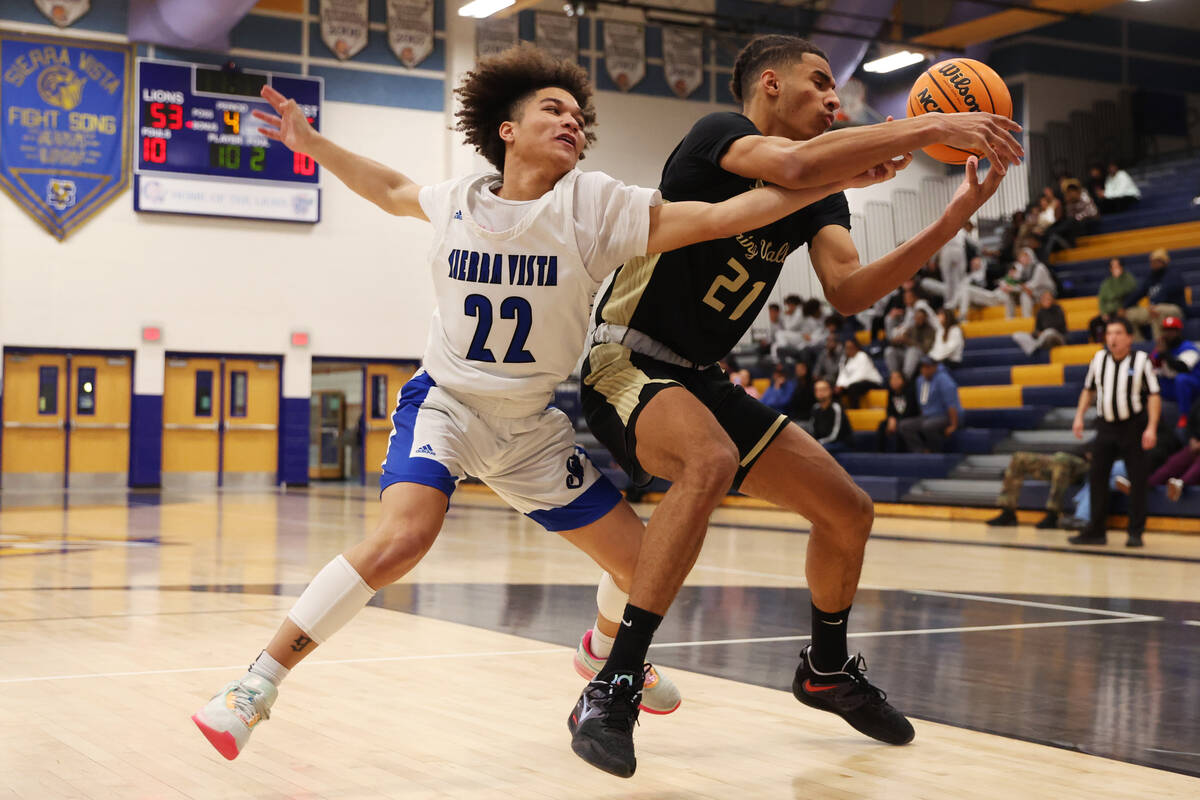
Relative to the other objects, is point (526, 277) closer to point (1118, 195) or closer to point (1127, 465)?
point (1127, 465)

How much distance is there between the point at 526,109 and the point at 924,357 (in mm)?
12366

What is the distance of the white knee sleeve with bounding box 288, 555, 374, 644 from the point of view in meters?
2.91

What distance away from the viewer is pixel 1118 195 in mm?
19062

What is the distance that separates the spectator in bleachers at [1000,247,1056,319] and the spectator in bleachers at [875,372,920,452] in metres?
2.71

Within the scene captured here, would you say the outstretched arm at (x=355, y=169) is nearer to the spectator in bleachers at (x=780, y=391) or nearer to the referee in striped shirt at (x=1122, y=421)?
the referee in striped shirt at (x=1122, y=421)

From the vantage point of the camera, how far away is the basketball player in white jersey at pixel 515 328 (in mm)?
2990

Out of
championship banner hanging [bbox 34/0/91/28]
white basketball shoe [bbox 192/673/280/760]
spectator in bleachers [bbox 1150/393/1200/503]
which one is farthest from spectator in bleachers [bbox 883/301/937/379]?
championship banner hanging [bbox 34/0/91/28]

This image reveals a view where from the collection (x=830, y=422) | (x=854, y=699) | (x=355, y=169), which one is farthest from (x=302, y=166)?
(x=854, y=699)

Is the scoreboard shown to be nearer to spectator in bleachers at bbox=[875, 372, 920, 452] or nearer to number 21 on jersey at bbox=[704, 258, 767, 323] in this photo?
spectator in bleachers at bbox=[875, 372, 920, 452]

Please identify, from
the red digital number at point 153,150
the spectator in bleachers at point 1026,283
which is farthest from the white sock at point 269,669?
the red digital number at point 153,150

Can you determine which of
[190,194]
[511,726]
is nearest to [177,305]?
[190,194]

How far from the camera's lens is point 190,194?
2022cm

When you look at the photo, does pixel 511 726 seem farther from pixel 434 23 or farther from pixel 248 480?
pixel 434 23

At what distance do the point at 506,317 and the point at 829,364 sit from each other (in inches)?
529
